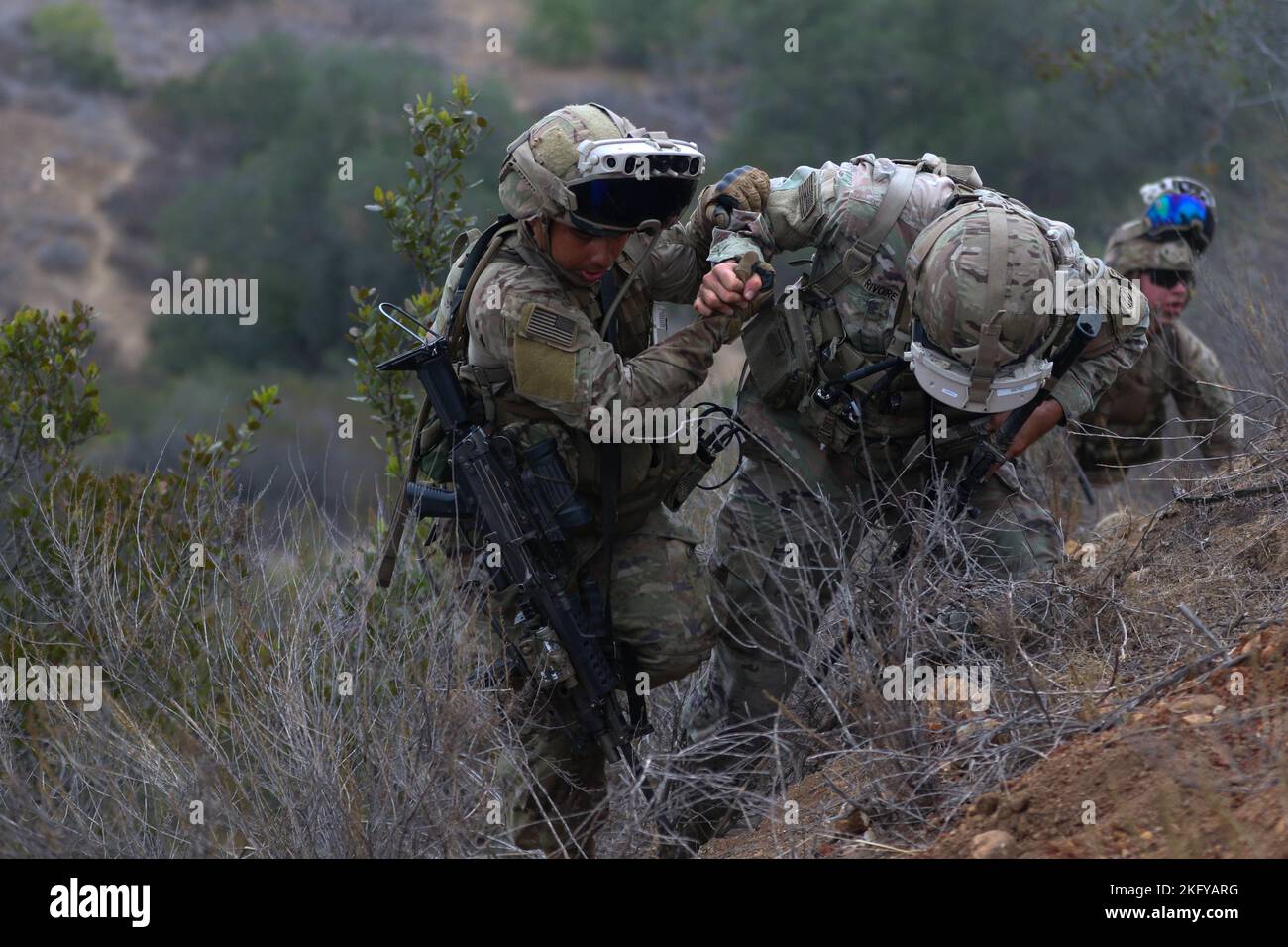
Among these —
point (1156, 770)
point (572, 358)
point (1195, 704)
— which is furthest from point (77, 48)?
point (1156, 770)

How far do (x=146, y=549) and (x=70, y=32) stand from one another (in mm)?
28012

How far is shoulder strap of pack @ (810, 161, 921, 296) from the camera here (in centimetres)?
416

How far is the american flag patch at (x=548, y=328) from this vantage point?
3613mm

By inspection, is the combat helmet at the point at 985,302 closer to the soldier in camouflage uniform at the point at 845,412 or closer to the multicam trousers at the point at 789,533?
the soldier in camouflage uniform at the point at 845,412

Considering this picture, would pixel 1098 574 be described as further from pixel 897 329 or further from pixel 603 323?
pixel 603 323

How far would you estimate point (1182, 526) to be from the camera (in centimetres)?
466

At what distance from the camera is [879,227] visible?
417cm

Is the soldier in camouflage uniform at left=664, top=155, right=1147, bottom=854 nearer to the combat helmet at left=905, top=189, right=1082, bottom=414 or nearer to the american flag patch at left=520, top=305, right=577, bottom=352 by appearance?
the combat helmet at left=905, top=189, right=1082, bottom=414

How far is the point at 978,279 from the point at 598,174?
1054 millimetres

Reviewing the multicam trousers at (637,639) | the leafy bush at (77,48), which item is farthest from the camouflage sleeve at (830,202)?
the leafy bush at (77,48)

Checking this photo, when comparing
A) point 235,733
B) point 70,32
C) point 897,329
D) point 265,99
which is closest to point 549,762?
point 235,733

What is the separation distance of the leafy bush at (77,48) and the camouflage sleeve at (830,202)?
2822 centimetres

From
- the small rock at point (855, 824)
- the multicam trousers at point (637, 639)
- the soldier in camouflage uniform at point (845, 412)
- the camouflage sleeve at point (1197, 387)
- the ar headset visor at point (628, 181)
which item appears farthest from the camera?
the camouflage sleeve at point (1197, 387)

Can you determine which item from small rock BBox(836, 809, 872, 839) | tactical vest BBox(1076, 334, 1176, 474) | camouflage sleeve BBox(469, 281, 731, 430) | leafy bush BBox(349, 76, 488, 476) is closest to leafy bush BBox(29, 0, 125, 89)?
leafy bush BBox(349, 76, 488, 476)
